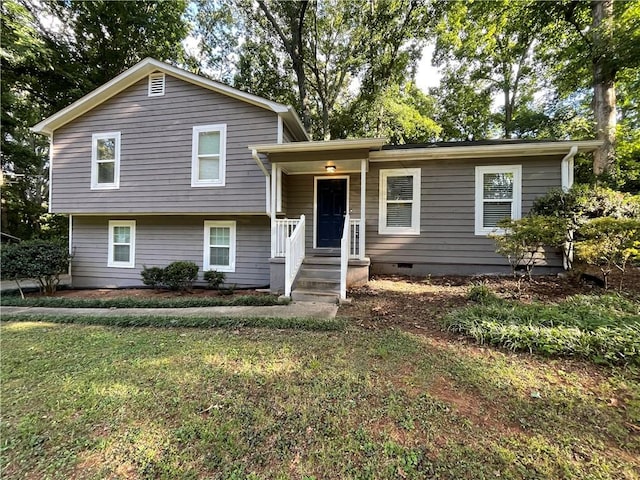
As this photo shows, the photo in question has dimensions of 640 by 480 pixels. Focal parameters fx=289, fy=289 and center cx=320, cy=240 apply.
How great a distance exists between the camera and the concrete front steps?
5934mm

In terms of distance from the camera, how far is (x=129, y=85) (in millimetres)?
8281

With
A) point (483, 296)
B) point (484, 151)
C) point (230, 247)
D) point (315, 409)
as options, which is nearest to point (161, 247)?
point (230, 247)

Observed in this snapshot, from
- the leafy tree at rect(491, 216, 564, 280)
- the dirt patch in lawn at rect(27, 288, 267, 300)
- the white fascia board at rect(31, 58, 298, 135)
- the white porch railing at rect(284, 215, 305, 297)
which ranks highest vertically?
the white fascia board at rect(31, 58, 298, 135)

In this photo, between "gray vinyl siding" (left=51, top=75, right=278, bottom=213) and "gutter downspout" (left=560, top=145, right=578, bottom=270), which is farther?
"gray vinyl siding" (left=51, top=75, right=278, bottom=213)

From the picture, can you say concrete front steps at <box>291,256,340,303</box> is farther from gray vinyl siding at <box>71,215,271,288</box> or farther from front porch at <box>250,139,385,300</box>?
gray vinyl siding at <box>71,215,271,288</box>

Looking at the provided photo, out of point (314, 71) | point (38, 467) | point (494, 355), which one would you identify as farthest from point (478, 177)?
point (314, 71)

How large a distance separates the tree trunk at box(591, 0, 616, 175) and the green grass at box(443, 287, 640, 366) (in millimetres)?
6360

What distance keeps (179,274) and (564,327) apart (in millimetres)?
7633

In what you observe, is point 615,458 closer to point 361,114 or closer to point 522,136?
point 361,114

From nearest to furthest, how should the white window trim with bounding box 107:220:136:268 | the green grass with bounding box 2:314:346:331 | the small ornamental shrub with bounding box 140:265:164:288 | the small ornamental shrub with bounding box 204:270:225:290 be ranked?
the green grass with bounding box 2:314:346:331 → the small ornamental shrub with bounding box 140:265:164:288 → the small ornamental shrub with bounding box 204:270:225:290 → the white window trim with bounding box 107:220:136:268

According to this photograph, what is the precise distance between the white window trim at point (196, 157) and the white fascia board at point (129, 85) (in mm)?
946

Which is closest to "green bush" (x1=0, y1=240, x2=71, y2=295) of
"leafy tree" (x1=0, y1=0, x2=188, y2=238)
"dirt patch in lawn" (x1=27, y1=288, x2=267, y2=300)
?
"dirt patch in lawn" (x1=27, y1=288, x2=267, y2=300)

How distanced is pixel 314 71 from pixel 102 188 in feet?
37.9

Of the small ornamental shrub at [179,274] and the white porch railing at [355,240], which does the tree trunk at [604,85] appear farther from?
the small ornamental shrub at [179,274]
